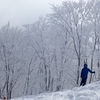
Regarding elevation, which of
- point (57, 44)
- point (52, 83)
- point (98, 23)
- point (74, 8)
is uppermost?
point (74, 8)

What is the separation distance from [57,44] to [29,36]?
5308 millimetres

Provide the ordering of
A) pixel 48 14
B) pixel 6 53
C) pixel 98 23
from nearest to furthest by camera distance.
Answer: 1. pixel 98 23
2. pixel 48 14
3. pixel 6 53

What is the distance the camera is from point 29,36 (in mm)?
35188

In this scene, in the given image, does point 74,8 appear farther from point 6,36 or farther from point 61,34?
point 6,36

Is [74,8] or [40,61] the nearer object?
[74,8]

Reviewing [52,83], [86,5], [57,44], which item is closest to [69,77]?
[52,83]

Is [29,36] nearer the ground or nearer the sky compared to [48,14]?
nearer the ground

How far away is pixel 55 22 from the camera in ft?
103

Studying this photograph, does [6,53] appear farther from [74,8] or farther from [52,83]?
[74,8]

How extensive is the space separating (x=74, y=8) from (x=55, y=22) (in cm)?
328

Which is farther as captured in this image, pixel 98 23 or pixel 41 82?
pixel 41 82

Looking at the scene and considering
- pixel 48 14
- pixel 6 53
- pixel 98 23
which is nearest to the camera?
pixel 98 23

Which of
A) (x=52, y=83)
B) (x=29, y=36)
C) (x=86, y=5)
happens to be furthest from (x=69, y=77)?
(x=86, y=5)

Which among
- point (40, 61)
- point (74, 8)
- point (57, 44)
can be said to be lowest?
point (40, 61)
